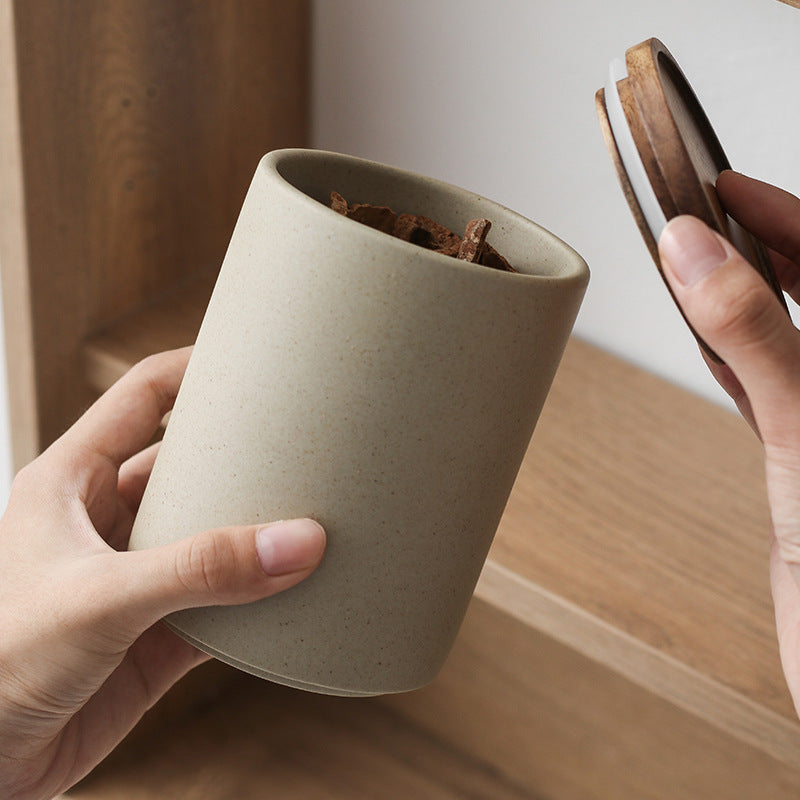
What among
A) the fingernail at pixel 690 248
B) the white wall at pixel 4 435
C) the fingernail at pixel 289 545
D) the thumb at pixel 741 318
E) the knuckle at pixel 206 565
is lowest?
the white wall at pixel 4 435

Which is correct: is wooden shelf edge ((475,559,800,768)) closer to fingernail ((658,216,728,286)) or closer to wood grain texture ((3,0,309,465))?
fingernail ((658,216,728,286))

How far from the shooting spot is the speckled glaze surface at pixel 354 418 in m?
0.42

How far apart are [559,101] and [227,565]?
56 centimetres

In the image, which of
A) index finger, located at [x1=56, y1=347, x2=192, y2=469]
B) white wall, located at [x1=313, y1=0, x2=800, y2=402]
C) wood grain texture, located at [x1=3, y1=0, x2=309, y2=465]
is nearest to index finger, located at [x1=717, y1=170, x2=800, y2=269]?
white wall, located at [x1=313, y1=0, x2=800, y2=402]

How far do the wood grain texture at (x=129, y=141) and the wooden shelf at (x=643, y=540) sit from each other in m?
0.05

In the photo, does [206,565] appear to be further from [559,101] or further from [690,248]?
[559,101]

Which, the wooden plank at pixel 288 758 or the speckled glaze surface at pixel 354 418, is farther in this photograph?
the wooden plank at pixel 288 758

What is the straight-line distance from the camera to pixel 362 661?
1.60 feet

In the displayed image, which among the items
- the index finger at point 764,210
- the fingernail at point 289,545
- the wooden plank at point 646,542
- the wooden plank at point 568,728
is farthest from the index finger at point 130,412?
the wooden plank at point 568,728

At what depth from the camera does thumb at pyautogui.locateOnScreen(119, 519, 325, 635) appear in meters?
0.44

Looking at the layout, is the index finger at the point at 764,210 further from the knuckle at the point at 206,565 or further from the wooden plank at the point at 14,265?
the wooden plank at the point at 14,265

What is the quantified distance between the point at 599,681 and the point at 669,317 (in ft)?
1.30

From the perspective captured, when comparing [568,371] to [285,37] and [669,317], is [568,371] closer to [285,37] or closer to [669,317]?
[669,317]

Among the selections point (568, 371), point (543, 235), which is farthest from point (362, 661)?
point (568, 371)
